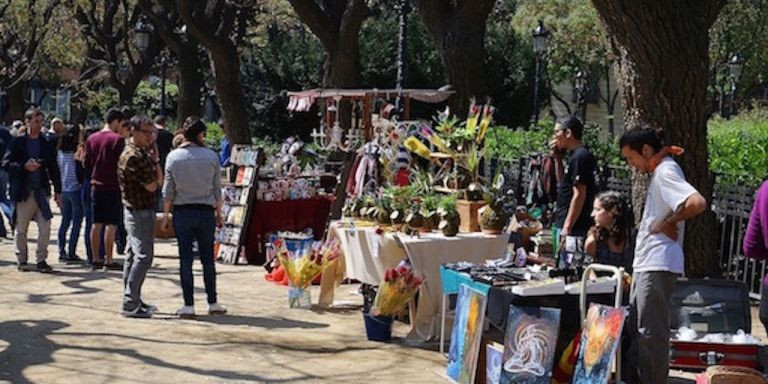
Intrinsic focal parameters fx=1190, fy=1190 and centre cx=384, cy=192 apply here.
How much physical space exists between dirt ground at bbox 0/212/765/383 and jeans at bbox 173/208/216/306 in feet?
1.23

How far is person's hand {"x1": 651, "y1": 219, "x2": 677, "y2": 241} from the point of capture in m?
6.73

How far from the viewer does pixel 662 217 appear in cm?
672

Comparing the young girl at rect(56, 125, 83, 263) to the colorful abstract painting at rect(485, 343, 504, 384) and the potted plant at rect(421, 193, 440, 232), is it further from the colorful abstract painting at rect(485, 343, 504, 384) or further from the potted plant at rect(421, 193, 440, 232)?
the colorful abstract painting at rect(485, 343, 504, 384)

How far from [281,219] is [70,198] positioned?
2572mm

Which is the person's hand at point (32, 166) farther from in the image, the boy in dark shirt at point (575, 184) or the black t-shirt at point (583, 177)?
the black t-shirt at point (583, 177)

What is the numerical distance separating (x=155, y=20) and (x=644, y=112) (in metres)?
17.3

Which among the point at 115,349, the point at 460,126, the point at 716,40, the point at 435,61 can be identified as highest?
the point at 716,40

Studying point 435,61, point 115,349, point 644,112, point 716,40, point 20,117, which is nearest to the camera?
point 115,349

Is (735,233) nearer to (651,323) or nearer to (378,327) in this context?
(378,327)

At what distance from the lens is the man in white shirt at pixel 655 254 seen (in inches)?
264

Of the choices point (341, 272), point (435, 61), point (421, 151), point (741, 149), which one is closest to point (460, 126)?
point (421, 151)

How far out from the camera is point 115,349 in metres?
8.84

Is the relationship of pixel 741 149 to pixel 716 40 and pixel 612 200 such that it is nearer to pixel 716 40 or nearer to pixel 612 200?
pixel 612 200

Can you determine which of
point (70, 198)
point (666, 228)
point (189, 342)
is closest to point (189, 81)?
point (70, 198)
